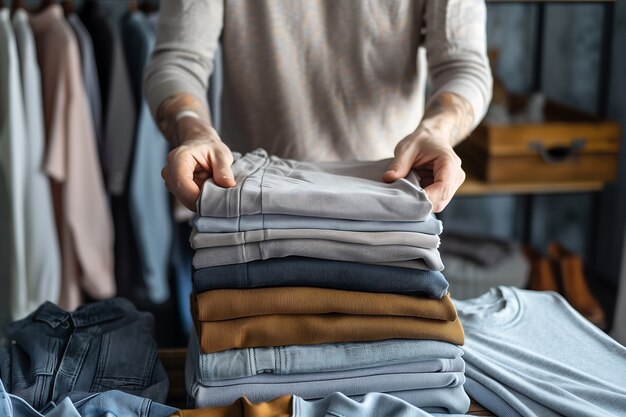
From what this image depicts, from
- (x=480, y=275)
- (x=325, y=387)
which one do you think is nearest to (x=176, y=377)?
(x=325, y=387)

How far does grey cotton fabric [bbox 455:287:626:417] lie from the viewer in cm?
76

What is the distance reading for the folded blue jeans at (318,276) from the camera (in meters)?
0.74

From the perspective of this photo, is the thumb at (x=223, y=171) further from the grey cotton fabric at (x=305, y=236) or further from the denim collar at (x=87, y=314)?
the denim collar at (x=87, y=314)

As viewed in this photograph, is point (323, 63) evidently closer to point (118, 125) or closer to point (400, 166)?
point (400, 166)

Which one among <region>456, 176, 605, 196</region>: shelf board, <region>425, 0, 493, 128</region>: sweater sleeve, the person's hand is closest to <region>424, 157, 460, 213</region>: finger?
A: the person's hand

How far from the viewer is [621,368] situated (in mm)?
833

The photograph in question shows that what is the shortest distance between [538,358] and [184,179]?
0.42 metres

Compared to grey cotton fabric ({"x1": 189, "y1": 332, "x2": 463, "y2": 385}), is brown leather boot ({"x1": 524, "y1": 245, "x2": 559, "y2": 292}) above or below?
below

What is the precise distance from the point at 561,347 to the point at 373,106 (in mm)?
554

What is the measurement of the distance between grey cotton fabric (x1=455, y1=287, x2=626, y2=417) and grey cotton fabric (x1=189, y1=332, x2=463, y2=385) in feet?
0.25

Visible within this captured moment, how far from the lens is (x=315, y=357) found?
0.74 meters

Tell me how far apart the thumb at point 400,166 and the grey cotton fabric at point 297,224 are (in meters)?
0.08

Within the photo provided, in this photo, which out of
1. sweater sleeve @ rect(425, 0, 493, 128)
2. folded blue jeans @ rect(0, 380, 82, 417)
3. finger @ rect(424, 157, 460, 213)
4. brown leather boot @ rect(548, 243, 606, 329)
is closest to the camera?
folded blue jeans @ rect(0, 380, 82, 417)

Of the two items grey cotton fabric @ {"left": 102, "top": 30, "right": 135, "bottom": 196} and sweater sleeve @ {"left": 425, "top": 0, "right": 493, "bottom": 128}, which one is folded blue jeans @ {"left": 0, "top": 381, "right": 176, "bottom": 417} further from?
grey cotton fabric @ {"left": 102, "top": 30, "right": 135, "bottom": 196}
